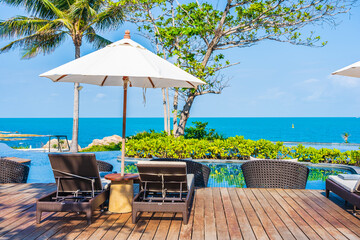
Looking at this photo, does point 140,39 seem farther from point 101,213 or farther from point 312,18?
point 101,213

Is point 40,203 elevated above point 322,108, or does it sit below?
below

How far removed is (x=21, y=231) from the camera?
11.1 ft

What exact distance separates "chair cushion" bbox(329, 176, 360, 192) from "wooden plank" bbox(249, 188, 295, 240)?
1.01 meters

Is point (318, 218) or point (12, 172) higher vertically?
point (12, 172)

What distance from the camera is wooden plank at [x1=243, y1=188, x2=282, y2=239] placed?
11.0ft

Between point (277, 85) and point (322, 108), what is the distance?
25.4 metres

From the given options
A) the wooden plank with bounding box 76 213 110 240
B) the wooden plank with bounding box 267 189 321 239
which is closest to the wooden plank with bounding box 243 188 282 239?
the wooden plank with bounding box 267 189 321 239

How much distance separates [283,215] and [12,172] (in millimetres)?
4339

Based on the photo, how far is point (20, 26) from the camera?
1520 centimetres

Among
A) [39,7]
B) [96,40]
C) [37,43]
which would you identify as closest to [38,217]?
[39,7]

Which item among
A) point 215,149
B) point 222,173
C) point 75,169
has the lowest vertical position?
point 222,173

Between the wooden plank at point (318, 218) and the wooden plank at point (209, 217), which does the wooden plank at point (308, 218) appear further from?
the wooden plank at point (209, 217)

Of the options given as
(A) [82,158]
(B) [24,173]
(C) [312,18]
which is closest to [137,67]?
(A) [82,158]

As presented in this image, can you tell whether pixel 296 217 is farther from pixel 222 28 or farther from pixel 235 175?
pixel 222 28
